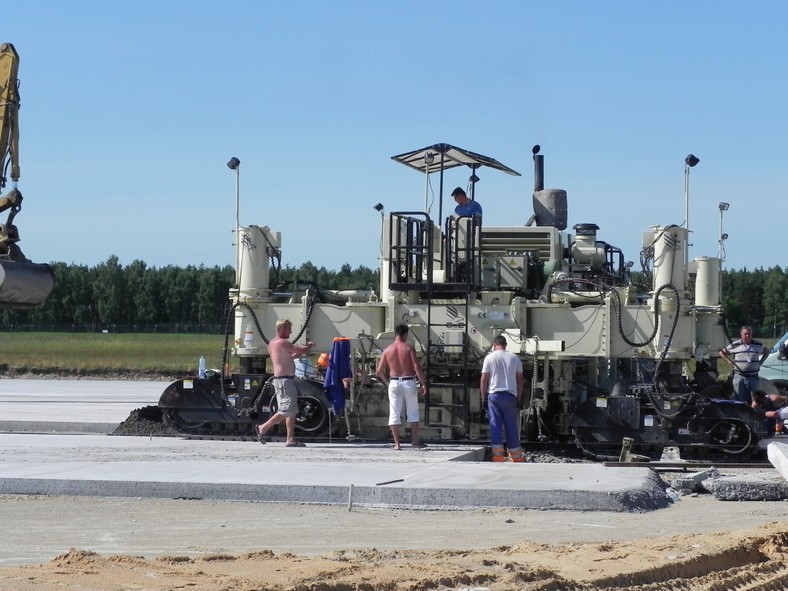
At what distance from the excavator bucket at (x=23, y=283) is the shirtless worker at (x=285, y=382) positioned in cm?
306

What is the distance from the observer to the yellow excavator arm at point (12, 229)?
14.1m

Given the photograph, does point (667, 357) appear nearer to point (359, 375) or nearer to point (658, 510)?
point (359, 375)

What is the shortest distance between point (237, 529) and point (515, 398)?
630 cm

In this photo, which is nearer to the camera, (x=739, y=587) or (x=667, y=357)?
(x=739, y=587)

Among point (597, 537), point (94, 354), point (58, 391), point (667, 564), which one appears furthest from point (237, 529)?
point (94, 354)

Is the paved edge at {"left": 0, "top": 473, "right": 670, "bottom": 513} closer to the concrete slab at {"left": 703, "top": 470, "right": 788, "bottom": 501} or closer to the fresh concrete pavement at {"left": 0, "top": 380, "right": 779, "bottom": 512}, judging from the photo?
the fresh concrete pavement at {"left": 0, "top": 380, "right": 779, "bottom": 512}

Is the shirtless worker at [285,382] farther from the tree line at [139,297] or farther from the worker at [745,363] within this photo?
the tree line at [139,297]


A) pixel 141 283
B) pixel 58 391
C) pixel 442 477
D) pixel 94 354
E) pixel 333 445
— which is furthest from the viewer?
pixel 141 283

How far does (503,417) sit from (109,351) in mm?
48002

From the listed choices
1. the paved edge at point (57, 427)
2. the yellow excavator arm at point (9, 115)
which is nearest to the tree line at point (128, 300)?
the paved edge at point (57, 427)

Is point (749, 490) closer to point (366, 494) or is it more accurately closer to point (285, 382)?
point (366, 494)

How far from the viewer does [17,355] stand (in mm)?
59531

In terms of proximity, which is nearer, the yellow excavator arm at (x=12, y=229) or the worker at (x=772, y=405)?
the yellow excavator arm at (x=12, y=229)

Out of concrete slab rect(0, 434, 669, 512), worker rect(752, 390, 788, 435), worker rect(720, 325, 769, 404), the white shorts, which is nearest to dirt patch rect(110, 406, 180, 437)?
concrete slab rect(0, 434, 669, 512)
